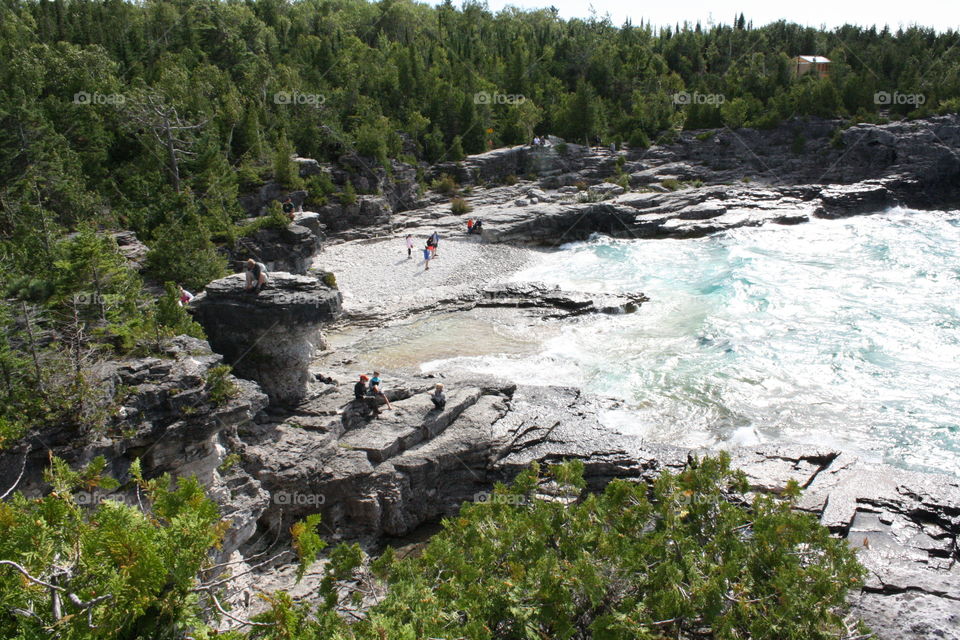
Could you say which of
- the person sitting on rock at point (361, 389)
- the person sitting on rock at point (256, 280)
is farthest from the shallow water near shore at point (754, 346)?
the person sitting on rock at point (256, 280)

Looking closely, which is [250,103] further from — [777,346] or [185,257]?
[777,346]

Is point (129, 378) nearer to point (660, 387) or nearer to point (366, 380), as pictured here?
point (366, 380)

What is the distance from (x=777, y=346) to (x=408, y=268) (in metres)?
20.0

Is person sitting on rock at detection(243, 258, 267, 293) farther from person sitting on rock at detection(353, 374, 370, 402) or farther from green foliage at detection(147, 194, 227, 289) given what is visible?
green foliage at detection(147, 194, 227, 289)

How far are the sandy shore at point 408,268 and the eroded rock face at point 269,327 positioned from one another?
37.2 ft

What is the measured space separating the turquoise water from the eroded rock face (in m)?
6.38

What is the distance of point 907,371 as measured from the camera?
22562mm

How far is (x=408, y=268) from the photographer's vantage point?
119ft

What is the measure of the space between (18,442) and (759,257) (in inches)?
1457

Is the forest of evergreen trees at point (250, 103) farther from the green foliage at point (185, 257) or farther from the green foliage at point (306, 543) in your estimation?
the green foliage at point (306, 543)

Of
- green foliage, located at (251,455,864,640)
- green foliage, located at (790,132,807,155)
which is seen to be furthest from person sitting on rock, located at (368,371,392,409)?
green foliage, located at (790,132,807,155)

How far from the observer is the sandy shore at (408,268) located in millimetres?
31438

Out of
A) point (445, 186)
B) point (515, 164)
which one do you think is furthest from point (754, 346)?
point (515, 164)

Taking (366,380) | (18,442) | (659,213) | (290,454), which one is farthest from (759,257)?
(18,442)
